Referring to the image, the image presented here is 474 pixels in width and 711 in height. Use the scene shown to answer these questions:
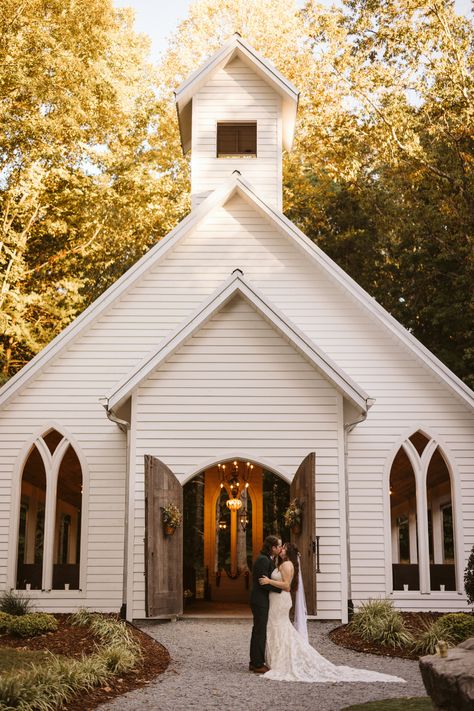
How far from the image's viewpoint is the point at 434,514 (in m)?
18.1

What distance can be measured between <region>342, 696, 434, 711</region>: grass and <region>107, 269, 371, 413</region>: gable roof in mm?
5943

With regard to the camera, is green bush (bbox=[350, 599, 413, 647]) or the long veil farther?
green bush (bbox=[350, 599, 413, 647])

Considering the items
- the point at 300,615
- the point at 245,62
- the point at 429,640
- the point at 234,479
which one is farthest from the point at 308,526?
the point at 245,62

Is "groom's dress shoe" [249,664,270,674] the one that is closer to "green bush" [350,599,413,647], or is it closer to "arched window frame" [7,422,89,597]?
"green bush" [350,599,413,647]

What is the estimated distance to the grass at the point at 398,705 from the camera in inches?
286

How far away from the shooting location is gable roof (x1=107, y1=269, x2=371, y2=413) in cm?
1323

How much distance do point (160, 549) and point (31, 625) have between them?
243cm

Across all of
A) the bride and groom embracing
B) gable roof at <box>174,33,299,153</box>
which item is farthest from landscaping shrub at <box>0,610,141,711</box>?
gable roof at <box>174,33,299,153</box>

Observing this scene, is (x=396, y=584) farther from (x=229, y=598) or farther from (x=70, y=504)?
(x=70, y=504)

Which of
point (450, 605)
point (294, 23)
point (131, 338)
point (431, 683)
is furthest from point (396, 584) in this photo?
point (294, 23)

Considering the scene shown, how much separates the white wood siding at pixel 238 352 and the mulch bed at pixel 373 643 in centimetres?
140

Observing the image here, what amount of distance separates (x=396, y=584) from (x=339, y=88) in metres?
17.1

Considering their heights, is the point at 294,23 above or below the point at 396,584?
above

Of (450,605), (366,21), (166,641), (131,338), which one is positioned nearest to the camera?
(166,641)
